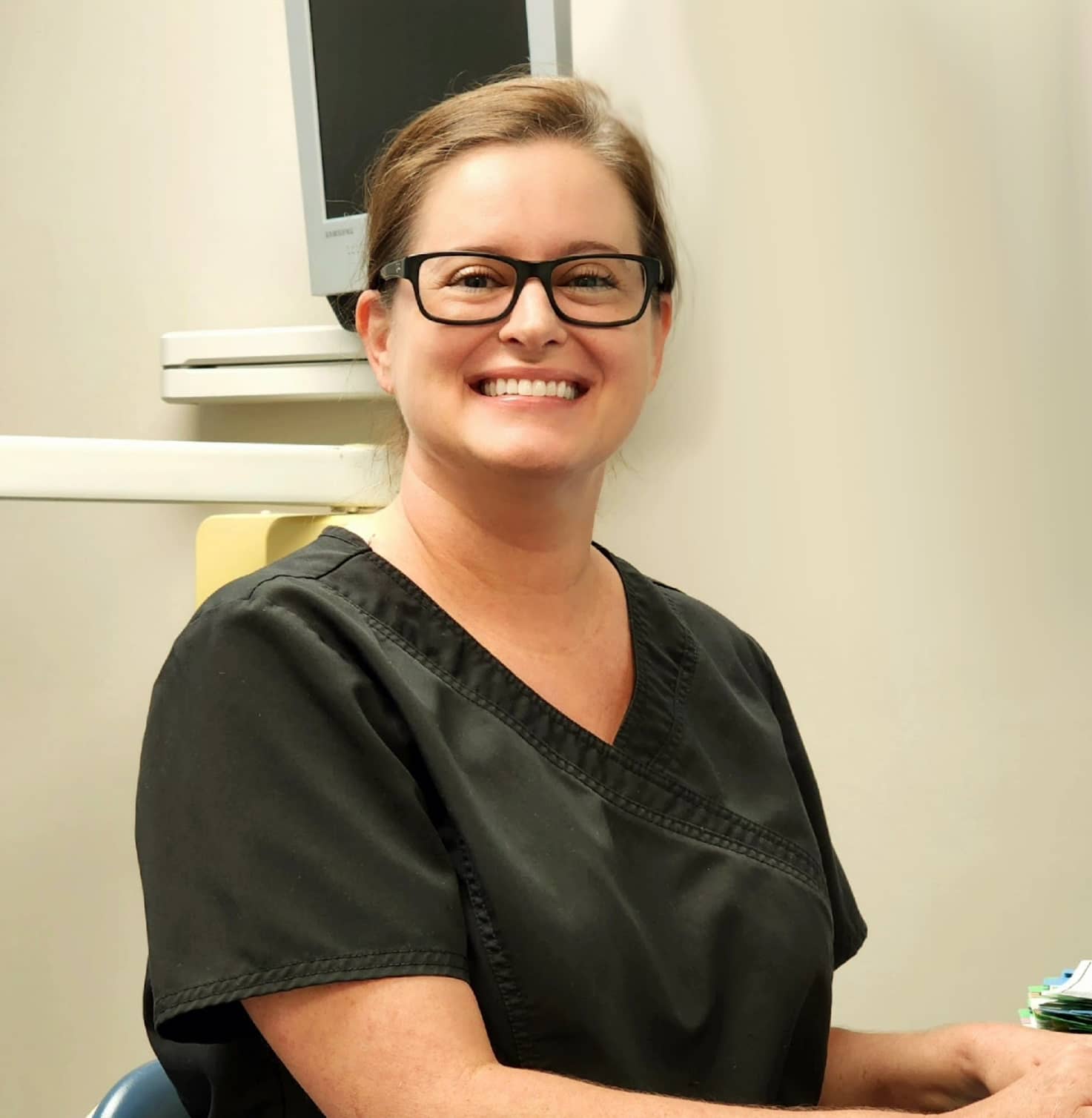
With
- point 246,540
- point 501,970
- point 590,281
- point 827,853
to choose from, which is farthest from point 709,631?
point 246,540

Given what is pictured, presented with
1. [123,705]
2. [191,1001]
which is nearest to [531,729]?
[191,1001]

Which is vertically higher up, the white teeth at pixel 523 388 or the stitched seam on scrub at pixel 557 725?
the white teeth at pixel 523 388

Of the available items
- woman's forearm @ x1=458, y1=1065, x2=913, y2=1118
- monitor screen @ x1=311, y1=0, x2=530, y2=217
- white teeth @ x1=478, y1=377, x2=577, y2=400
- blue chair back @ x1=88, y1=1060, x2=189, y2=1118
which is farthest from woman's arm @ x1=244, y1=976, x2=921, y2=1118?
monitor screen @ x1=311, y1=0, x2=530, y2=217

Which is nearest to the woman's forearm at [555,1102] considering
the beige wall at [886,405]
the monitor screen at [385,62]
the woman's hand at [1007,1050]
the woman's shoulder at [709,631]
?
the woman's hand at [1007,1050]

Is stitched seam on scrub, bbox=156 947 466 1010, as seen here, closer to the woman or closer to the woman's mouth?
the woman

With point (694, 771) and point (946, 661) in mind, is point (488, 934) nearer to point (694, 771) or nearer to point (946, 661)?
point (694, 771)

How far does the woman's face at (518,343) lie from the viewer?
992mm

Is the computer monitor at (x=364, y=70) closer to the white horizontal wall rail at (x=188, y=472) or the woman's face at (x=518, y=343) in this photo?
the white horizontal wall rail at (x=188, y=472)

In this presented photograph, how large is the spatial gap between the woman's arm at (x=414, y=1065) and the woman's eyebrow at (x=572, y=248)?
51 centimetres

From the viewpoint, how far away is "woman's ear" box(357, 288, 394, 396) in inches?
42.9

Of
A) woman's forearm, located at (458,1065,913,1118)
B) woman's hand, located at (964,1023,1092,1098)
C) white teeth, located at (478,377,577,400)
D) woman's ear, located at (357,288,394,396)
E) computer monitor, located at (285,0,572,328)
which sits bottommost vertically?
woman's hand, located at (964,1023,1092,1098)

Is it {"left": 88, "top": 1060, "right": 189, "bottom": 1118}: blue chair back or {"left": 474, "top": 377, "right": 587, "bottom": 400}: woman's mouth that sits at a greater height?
{"left": 474, "top": 377, "right": 587, "bottom": 400}: woman's mouth

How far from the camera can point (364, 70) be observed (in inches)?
64.1

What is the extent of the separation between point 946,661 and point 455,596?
32.7 inches
